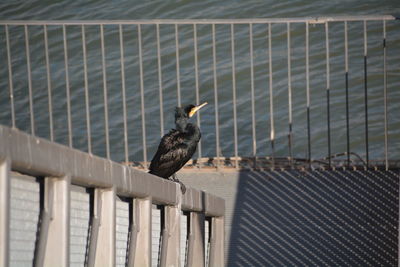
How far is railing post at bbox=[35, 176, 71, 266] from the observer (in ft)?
6.76

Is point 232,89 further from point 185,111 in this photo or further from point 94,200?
point 94,200

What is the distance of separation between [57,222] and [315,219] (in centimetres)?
287

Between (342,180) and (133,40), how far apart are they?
2.71 meters

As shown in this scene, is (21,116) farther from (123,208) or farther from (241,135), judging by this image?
(123,208)

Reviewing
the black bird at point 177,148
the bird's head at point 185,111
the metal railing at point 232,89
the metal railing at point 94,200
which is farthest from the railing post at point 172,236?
the metal railing at point 232,89

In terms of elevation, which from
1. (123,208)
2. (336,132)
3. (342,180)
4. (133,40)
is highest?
(133,40)

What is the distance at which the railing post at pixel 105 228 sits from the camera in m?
2.45

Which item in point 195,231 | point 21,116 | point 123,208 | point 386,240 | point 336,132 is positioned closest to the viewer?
point 123,208

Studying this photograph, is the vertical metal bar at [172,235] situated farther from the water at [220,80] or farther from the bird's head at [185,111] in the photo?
the water at [220,80]

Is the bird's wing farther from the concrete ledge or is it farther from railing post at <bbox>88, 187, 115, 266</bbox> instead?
railing post at <bbox>88, 187, 115, 266</bbox>

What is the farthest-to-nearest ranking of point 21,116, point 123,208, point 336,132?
1. point 21,116
2. point 336,132
3. point 123,208

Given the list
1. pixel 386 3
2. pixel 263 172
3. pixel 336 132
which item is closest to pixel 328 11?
pixel 386 3

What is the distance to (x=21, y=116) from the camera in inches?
257

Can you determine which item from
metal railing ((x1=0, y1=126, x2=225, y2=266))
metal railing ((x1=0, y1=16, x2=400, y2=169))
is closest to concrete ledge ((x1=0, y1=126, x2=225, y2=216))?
metal railing ((x1=0, y1=126, x2=225, y2=266))
